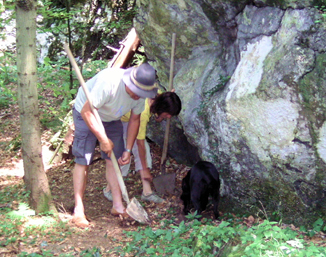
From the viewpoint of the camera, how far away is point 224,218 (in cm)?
491

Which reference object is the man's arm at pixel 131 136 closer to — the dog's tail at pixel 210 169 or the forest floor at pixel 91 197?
the forest floor at pixel 91 197

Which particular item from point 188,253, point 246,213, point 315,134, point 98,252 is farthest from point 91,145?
point 315,134

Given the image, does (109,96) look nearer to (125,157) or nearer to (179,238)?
(125,157)

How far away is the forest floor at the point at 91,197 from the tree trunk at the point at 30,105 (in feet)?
1.58

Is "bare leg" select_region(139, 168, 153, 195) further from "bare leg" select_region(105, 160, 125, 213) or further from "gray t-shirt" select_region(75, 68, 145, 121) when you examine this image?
"gray t-shirt" select_region(75, 68, 145, 121)

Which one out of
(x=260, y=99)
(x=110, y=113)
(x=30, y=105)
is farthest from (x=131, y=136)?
(x=260, y=99)

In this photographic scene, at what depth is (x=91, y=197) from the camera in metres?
5.88

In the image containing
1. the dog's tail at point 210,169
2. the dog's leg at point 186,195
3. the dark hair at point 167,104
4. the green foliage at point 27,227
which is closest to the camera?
the green foliage at point 27,227

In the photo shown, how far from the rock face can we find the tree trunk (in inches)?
92.7

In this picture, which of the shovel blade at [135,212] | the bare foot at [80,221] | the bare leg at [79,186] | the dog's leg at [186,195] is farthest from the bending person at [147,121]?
the bare foot at [80,221]

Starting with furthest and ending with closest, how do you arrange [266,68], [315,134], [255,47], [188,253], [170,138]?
[170,138]
[255,47]
[266,68]
[315,134]
[188,253]

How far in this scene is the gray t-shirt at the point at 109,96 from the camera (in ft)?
13.3

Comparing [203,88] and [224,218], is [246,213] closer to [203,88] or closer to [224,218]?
[224,218]

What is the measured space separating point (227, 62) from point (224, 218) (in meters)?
2.29
